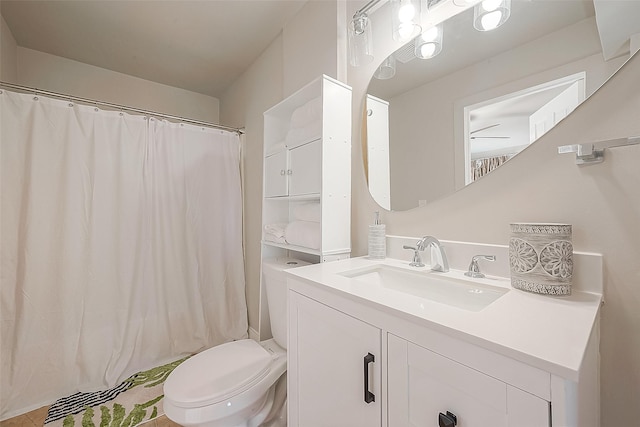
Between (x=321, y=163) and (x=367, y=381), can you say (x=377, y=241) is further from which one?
(x=367, y=381)

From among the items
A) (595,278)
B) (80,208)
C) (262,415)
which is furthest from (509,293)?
(80,208)

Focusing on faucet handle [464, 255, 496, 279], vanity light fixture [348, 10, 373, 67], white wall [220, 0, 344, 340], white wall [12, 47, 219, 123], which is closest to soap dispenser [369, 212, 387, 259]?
faucet handle [464, 255, 496, 279]

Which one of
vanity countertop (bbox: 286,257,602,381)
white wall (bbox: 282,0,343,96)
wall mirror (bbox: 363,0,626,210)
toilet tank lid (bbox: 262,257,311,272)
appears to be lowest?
toilet tank lid (bbox: 262,257,311,272)

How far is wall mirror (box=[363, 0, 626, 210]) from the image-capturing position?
760 millimetres

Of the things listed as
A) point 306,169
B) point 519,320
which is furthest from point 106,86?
point 519,320

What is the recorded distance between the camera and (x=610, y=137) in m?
0.67

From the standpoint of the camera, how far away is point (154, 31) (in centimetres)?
190

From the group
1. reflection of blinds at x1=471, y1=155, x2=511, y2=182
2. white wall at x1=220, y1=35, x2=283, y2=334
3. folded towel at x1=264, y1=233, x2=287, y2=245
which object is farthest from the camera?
white wall at x1=220, y1=35, x2=283, y2=334

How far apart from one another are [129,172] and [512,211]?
224 cm

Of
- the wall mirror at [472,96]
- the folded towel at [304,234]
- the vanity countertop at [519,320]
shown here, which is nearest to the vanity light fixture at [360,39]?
the wall mirror at [472,96]

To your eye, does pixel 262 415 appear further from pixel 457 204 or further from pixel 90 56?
pixel 90 56

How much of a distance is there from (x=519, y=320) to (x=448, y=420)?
24 centimetres

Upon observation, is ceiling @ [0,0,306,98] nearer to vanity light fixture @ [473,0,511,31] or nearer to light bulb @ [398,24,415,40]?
light bulb @ [398,24,415,40]

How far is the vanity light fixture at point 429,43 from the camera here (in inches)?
41.4
